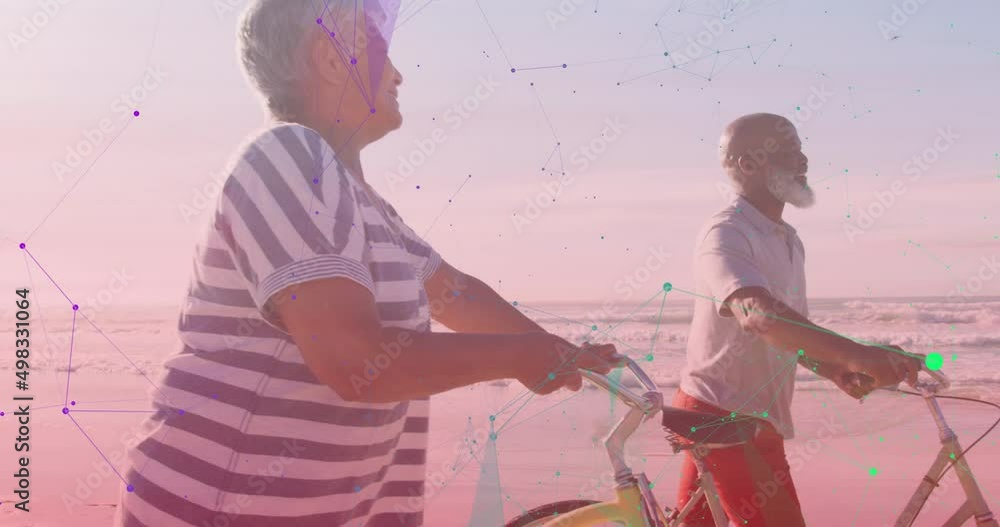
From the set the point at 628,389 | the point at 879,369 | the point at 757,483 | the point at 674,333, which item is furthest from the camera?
the point at 674,333

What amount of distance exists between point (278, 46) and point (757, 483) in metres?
2.11

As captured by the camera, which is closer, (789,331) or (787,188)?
(789,331)

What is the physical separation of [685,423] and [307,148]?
1097 millimetres

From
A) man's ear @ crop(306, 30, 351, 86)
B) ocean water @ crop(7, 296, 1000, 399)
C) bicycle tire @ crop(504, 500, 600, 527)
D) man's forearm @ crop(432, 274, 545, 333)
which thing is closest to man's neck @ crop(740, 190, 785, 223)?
bicycle tire @ crop(504, 500, 600, 527)

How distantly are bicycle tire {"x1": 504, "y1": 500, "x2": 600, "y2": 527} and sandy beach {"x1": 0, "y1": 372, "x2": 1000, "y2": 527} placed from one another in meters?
1.28

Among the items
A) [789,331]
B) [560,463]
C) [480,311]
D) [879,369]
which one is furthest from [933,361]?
[560,463]

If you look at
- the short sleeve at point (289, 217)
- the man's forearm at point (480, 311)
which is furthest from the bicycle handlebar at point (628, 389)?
the short sleeve at point (289, 217)

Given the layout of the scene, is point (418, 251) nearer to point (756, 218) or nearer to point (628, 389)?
point (628, 389)

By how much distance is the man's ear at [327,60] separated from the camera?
5.24ft

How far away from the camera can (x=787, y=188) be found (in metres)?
3.47

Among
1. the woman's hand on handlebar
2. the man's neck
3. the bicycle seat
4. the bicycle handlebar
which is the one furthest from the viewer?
the man's neck

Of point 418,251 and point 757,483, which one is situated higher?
point 418,251

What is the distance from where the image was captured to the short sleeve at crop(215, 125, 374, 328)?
51.9 inches

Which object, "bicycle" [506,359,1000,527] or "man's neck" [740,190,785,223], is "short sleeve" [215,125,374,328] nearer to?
"bicycle" [506,359,1000,527]
